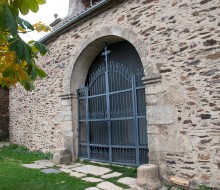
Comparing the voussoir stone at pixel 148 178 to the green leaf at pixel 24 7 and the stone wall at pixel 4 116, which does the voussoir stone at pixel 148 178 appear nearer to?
the green leaf at pixel 24 7

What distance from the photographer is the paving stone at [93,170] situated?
509 cm

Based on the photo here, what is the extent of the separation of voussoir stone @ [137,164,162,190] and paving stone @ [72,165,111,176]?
116 centimetres

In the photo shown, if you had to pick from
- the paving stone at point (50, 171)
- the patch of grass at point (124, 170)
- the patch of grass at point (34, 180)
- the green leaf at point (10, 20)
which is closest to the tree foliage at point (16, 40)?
the green leaf at point (10, 20)

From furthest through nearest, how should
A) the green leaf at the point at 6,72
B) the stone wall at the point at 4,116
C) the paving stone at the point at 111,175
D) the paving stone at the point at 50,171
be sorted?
the stone wall at the point at 4,116 → the paving stone at the point at 50,171 → the paving stone at the point at 111,175 → the green leaf at the point at 6,72

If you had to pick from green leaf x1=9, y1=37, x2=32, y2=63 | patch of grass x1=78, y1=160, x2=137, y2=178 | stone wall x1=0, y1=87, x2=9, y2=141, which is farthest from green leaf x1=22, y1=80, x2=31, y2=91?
stone wall x1=0, y1=87, x2=9, y2=141

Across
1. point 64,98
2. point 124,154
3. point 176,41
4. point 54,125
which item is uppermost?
point 176,41

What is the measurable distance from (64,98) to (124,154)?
246cm

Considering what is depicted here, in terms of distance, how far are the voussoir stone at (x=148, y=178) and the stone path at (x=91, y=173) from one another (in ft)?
0.46

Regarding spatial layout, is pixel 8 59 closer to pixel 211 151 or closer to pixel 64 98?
pixel 211 151

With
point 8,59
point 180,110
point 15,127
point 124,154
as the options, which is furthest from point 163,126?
point 15,127

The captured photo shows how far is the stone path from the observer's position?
166 inches

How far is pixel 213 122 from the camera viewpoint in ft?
12.3

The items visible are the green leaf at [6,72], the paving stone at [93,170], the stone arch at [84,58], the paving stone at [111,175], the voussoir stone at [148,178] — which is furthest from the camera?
the stone arch at [84,58]

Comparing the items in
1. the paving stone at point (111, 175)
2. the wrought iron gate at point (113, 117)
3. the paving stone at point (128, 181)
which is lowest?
the paving stone at point (128, 181)
